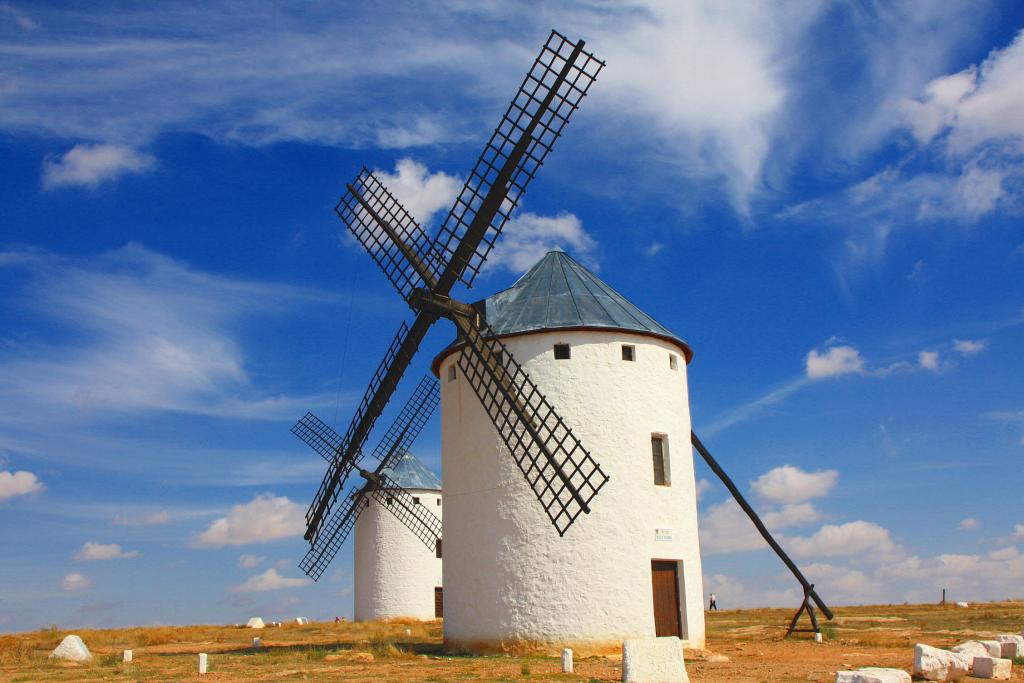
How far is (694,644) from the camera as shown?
60.6ft

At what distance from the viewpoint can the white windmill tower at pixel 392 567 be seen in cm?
3672

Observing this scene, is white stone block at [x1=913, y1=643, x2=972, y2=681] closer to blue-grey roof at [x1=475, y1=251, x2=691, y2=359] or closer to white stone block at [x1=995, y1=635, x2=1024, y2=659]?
white stone block at [x1=995, y1=635, x2=1024, y2=659]

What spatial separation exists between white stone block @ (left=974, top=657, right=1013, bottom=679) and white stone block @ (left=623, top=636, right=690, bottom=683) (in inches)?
168

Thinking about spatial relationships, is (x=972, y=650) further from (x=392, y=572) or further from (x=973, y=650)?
(x=392, y=572)

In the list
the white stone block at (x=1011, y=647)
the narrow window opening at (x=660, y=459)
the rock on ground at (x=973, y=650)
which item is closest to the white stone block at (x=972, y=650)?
the rock on ground at (x=973, y=650)

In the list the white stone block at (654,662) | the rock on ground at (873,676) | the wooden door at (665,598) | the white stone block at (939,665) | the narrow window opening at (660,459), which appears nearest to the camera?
the rock on ground at (873,676)

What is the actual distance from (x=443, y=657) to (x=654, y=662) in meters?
7.27

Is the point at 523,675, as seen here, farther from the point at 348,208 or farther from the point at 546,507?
the point at 348,208

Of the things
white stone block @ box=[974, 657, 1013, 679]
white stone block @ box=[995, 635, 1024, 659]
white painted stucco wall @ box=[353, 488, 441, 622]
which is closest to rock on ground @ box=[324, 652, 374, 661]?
white stone block @ box=[974, 657, 1013, 679]

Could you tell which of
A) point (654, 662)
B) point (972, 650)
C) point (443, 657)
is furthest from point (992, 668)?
point (443, 657)

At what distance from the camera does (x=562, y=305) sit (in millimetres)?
19578

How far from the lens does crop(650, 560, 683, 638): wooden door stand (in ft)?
59.8

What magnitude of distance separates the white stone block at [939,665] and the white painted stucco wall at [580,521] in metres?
6.14

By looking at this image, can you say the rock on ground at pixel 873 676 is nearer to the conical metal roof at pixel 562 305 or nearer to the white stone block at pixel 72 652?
the conical metal roof at pixel 562 305
